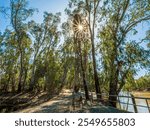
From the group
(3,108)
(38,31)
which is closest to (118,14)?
(3,108)

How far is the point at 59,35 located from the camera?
48.5 m

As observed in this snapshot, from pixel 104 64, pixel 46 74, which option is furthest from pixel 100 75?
pixel 46 74

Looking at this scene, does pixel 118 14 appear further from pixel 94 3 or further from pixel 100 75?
pixel 100 75

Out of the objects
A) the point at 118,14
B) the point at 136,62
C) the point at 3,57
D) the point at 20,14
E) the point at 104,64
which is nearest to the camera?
the point at 136,62

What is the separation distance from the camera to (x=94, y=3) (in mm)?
28203

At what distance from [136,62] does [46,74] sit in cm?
3341

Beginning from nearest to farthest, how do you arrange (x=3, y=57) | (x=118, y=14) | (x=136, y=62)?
(x=136, y=62), (x=118, y=14), (x=3, y=57)

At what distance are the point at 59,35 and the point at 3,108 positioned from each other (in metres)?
26.5

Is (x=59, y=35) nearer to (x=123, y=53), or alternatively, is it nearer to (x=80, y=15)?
(x=80, y=15)

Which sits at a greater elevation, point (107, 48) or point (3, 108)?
point (107, 48)

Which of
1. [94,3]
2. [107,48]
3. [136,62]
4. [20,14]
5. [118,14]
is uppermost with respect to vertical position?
[20,14]

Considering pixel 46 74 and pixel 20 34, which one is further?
pixel 46 74

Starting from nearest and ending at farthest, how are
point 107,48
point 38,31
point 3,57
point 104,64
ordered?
point 107,48, point 104,64, point 38,31, point 3,57

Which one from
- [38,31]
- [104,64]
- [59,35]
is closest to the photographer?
[104,64]
